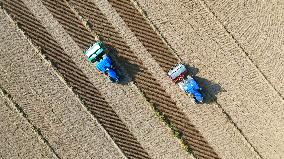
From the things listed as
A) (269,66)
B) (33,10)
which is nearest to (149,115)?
(269,66)

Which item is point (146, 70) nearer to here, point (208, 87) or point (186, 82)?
point (186, 82)

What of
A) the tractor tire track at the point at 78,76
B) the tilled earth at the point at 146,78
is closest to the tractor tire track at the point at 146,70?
the tilled earth at the point at 146,78

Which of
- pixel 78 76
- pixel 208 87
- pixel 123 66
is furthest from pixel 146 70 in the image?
pixel 78 76

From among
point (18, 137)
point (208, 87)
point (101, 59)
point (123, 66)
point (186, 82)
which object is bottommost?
point (208, 87)

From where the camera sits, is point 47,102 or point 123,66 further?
point 47,102

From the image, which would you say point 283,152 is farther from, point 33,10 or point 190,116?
point 33,10
